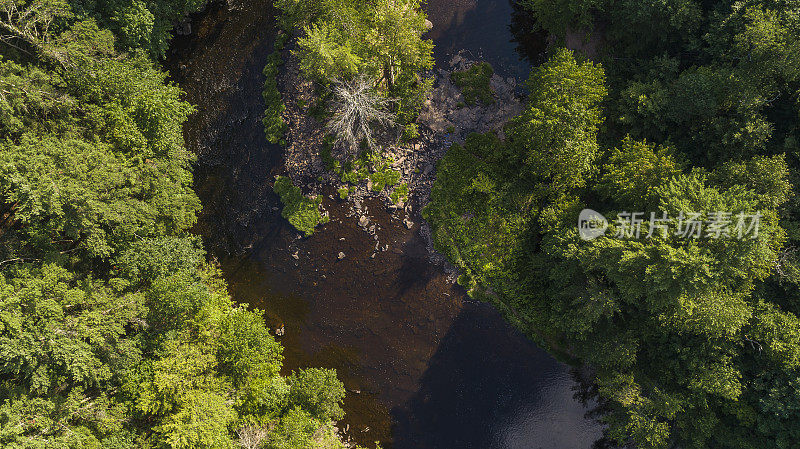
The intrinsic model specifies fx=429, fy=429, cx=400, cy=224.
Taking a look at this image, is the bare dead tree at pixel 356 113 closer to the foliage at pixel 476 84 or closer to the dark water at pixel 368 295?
the dark water at pixel 368 295

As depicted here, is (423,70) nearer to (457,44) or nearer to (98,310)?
(457,44)

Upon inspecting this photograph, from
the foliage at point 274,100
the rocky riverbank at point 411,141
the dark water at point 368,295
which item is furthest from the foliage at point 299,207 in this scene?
the foliage at point 274,100

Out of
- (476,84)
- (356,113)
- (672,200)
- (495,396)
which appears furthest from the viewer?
(476,84)

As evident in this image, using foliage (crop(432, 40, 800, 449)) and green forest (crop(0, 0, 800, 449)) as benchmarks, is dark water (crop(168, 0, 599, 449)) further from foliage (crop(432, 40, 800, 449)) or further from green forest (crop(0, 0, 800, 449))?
foliage (crop(432, 40, 800, 449))

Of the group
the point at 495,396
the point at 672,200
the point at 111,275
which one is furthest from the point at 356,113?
the point at 495,396

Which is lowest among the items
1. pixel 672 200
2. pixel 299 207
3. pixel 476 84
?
pixel 299 207

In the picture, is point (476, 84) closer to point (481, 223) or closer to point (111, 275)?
point (481, 223)

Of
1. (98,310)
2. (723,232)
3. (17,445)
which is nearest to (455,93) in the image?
(723,232)

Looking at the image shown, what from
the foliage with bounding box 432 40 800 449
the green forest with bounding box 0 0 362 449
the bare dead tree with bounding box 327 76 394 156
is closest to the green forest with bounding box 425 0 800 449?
the foliage with bounding box 432 40 800 449
